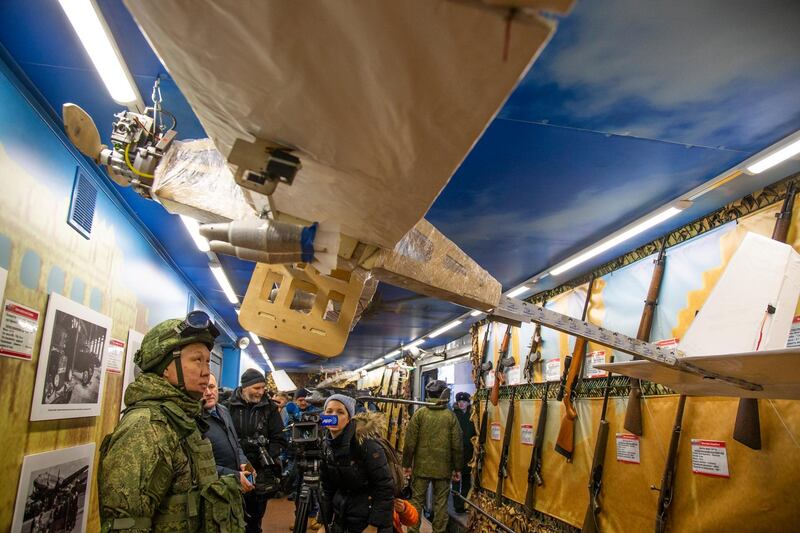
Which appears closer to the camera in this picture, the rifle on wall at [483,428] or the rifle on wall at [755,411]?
the rifle on wall at [755,411]

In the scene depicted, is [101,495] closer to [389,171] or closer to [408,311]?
[389,171]

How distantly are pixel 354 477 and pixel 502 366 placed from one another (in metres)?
3.13

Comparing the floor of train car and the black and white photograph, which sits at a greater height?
the black and white photograph

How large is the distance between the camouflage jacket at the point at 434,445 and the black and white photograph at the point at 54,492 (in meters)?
3.75

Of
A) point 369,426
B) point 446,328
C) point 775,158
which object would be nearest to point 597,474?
point 369,426

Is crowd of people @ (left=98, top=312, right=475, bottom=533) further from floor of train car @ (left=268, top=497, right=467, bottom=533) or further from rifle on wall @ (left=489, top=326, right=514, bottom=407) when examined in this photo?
floor of train car @ (left=268, top=497, right=467, bottom=533)

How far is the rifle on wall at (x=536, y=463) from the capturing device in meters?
4.94

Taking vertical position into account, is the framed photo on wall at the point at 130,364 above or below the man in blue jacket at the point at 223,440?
above

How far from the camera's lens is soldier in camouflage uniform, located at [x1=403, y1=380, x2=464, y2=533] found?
19.1 ft

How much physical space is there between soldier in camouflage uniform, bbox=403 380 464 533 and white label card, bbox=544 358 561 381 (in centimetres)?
145

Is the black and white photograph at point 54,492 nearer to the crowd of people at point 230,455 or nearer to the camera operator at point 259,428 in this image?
the crowd of people at point 230,455

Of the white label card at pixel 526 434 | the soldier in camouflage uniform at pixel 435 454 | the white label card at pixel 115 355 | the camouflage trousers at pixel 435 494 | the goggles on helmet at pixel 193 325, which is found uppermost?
the goggles on helmet at pixel 193 325

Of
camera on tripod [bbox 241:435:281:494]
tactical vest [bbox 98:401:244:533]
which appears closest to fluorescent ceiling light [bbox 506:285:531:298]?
camera on tripod [bbox 241:435:281:494]

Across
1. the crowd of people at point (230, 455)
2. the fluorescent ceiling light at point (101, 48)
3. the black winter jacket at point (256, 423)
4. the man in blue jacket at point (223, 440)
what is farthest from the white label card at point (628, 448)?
the fluorescent ceiling light at point (101, 48)
